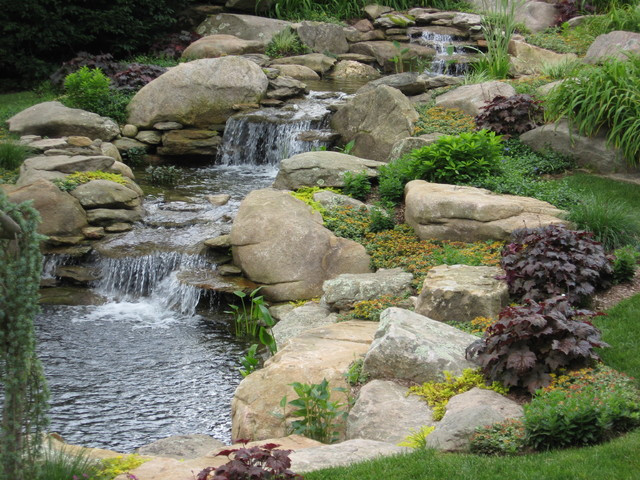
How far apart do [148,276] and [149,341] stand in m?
1.72

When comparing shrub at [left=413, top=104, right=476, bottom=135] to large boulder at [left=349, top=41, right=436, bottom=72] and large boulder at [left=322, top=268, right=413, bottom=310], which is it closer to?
large boulder at [left=322, top=268, right=413, bottom=310]

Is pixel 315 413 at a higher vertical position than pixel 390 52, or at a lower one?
lower

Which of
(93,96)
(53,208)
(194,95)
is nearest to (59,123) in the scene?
(93,96)

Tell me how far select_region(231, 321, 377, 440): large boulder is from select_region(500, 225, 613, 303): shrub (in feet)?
5.61

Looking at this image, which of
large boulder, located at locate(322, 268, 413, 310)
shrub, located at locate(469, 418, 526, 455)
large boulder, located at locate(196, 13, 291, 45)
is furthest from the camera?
large boulder, located at locate(196, 13, 291, 45)

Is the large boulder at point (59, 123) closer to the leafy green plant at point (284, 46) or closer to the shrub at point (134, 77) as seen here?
the shrub at point (134, 77)

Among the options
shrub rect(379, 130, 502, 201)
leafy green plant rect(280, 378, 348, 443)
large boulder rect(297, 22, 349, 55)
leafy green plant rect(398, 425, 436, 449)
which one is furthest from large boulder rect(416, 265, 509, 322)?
large boulder rect(297, 22, 349, 55)

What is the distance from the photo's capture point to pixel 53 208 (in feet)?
34.6

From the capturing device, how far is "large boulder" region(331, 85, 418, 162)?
12922mm

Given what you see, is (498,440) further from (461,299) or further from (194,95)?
(194,95)

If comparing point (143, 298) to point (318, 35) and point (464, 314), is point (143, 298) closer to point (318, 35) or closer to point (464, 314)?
point (464, 314)

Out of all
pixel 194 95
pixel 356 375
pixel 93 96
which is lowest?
pixel 356 375

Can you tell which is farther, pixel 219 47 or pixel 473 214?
pixel 219 47

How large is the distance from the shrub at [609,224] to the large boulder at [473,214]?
275mm
